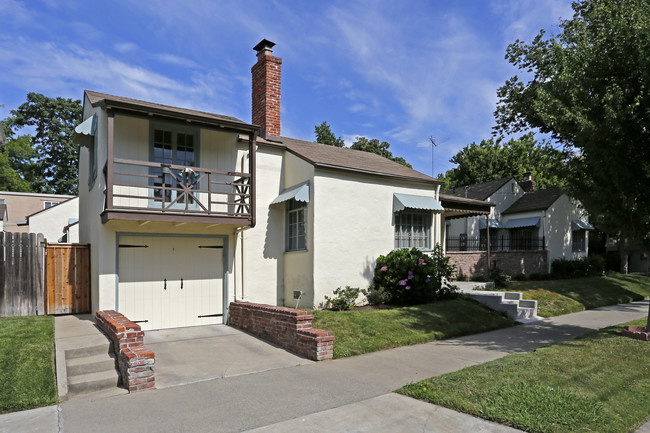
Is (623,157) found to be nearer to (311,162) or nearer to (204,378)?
(311,162)

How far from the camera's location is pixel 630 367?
22.8ft

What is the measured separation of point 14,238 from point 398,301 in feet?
32.5

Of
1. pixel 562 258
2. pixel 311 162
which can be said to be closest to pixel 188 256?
pixel 311 162

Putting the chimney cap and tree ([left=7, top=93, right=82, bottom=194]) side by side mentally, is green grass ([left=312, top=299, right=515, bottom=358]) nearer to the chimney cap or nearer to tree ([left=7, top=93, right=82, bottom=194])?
the chimney cap

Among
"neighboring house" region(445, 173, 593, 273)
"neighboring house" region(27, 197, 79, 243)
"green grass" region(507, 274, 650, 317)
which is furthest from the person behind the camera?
"neighboring house" region(27, 197, 79, 243)

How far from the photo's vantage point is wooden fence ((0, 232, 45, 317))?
1018 centimetres

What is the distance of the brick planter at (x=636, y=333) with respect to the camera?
877 cm

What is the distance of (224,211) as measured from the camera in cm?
1150

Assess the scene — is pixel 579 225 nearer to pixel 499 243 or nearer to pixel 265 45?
pixel 499 243

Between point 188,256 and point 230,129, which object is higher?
point 230,129

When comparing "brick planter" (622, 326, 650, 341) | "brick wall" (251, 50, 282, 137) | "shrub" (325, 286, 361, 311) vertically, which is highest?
"brick wall" (251, 50, 282, 137)

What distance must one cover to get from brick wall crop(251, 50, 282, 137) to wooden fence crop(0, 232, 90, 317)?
6.15 metres

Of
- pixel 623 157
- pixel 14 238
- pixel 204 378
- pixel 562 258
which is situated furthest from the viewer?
pixel 562 258

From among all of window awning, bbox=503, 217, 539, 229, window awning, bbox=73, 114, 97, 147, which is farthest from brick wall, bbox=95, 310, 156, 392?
window awning, bbox=503, 217, 539, 229
